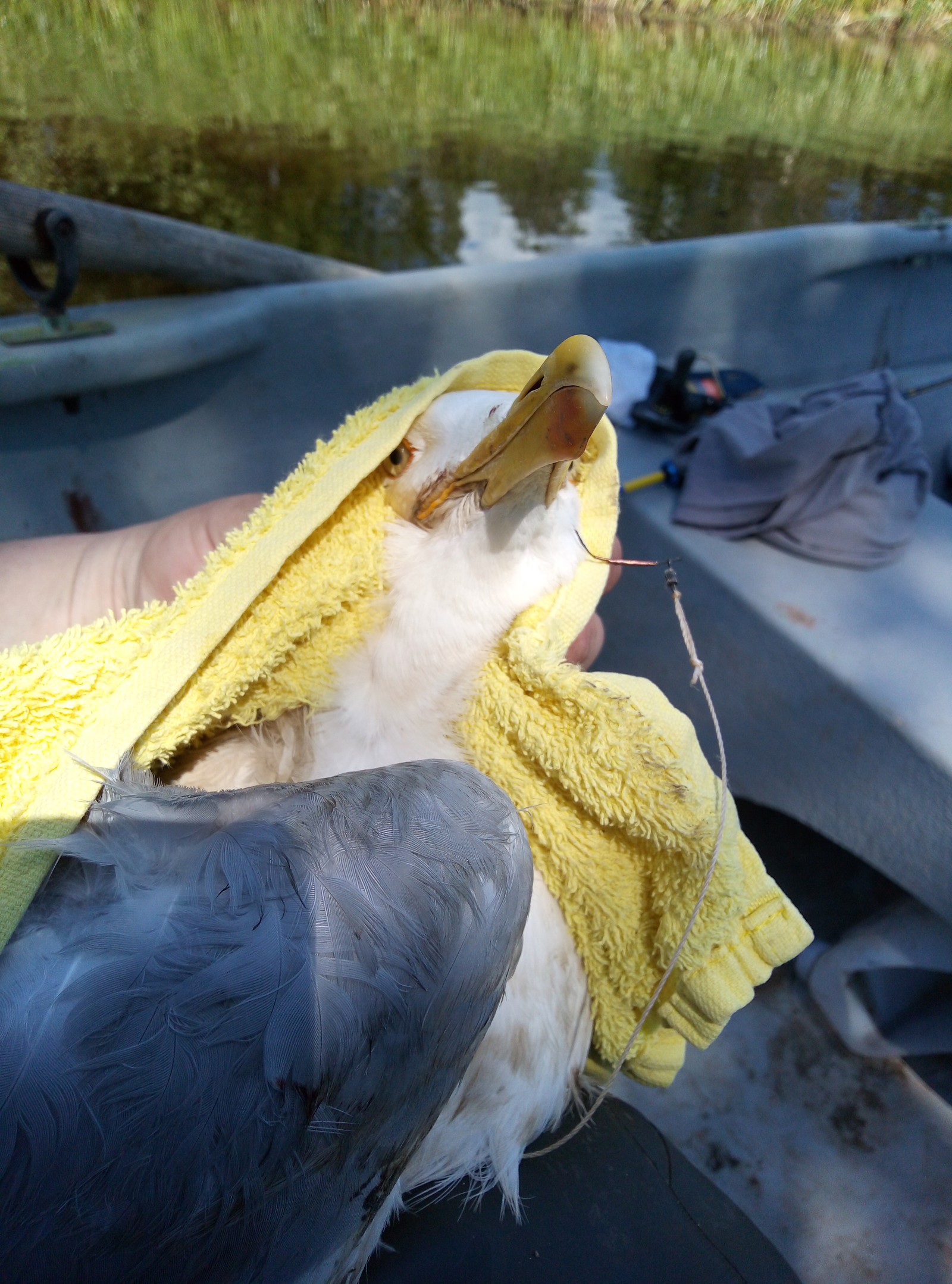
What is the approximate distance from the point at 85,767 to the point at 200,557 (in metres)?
0.43

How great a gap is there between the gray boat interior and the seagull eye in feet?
2.26

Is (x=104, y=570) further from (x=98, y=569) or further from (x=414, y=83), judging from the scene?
(x=414, y=83)

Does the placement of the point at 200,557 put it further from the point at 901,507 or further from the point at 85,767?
the point at 901,507

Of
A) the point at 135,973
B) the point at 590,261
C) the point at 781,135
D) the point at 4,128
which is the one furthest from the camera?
the point at 781,135

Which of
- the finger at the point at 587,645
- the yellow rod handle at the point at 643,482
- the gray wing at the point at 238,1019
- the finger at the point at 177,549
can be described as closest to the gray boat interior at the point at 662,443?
the yellow rod handle at the point at 643,482

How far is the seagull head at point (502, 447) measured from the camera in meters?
0.60

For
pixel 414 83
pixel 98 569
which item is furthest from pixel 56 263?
pixel 414 83

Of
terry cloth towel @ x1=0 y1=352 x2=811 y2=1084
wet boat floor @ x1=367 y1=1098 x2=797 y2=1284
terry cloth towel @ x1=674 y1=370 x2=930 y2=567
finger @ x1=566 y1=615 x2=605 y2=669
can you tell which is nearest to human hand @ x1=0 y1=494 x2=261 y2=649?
terry cloth towel @ x1=0 y1=352 x2=811 y2=1084

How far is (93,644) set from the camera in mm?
673

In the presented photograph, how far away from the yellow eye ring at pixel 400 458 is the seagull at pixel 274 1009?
10 centimetres

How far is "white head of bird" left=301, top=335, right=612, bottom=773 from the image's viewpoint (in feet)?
2.37

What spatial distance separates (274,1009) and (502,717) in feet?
1.20

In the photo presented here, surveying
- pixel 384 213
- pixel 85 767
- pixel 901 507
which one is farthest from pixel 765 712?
pixel 384 213

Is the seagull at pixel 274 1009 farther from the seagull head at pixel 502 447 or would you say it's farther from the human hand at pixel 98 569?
the human hand at pixel 98 569
